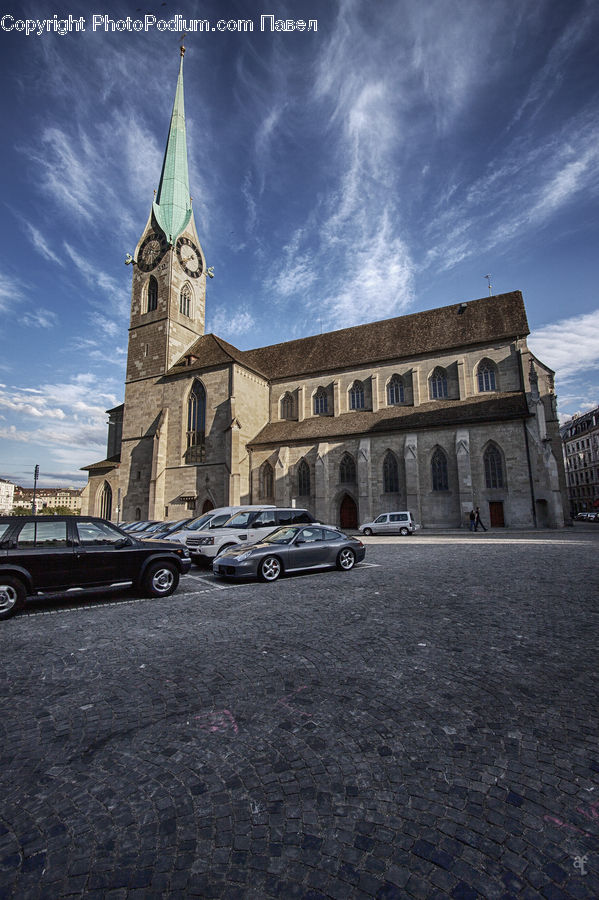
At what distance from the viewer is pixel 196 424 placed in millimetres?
32875

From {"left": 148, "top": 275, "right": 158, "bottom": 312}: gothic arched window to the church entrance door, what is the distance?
31635mm

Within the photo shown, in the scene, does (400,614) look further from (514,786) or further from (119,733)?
(119,733)

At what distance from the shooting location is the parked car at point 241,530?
41.4 feet

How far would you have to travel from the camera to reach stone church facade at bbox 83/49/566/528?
25734mm

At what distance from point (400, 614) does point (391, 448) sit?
2263 centimetres

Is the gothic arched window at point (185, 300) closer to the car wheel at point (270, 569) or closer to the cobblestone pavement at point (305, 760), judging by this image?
the car wheel at point (270, 569)

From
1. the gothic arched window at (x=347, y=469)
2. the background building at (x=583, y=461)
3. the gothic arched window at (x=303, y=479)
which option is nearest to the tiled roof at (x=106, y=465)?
the gothic arched window at (x=303, y=479)

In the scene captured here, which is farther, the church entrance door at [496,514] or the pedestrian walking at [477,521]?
the church entrance door at [496,514]

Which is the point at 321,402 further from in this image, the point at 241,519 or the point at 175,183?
the point at 175,183

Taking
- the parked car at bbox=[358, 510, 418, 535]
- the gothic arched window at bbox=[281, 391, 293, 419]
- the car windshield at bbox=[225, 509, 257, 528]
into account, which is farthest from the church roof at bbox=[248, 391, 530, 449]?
the car windshield at bbox=[225, 509, 257, 528]

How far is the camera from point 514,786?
2436mm

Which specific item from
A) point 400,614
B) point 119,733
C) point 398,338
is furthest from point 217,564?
point 398,338

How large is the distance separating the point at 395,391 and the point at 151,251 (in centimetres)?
2579

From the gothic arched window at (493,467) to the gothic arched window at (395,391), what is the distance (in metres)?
7.84
